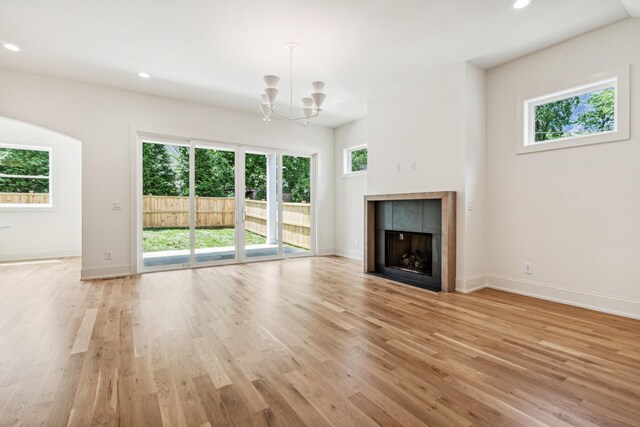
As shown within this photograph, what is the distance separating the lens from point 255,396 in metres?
1.70

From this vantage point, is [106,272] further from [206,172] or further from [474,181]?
[474,181]

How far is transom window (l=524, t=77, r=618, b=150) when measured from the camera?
3.16m

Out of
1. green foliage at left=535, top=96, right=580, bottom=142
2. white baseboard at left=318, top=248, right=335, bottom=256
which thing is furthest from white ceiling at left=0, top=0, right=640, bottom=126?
white baseboard at left=318, top=248, right=335, bottom=256

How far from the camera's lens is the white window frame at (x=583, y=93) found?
2994mm

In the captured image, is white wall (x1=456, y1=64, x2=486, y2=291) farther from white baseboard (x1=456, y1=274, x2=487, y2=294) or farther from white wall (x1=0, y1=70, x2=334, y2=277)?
white wall (x1=0, y1=70, x2=334, y2=277)

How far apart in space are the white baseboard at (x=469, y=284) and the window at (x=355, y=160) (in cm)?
296

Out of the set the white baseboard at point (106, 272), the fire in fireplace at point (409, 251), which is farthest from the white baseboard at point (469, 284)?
the white baseboard at point (106, 272)

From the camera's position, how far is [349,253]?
21.4 feet

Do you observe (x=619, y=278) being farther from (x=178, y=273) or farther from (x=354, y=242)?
(x=178, y=273)

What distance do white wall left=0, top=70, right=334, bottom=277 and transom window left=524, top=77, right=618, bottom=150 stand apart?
4912mm

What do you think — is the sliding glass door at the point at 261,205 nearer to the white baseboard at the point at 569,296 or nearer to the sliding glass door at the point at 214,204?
the sliding glass door at the point at 214,204

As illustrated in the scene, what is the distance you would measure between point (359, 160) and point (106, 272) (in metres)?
4.95

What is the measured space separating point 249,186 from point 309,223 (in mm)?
1612

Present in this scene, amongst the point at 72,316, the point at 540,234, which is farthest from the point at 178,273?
the point at 540,234
